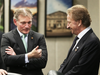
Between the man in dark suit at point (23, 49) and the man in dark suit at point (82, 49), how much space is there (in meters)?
0.57

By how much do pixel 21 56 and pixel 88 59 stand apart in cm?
109

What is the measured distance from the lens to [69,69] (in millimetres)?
2555

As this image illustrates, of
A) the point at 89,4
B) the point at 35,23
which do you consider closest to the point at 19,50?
the point at 35,23

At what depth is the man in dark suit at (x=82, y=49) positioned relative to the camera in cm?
241

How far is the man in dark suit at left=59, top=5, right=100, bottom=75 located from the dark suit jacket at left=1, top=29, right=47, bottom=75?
1.87ft

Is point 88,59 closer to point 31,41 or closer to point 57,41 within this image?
point 31,41

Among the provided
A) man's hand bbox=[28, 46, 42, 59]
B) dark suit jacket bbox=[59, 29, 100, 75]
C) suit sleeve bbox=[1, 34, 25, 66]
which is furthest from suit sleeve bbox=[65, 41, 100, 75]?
→ suit sleeve bbox=[1, 34, 25, 66]

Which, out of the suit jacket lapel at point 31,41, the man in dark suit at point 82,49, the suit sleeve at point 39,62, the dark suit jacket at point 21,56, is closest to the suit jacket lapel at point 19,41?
the dark suit jacket at point 21,56

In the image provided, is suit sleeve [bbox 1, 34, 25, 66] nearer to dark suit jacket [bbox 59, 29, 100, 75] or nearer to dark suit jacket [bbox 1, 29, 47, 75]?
dark suit jacket [bbox 1, 29, 47, 75]

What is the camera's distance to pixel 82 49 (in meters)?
2.49

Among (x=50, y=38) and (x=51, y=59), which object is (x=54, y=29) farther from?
(x=51, y=59)

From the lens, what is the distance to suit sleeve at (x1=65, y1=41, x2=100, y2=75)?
7.86ft

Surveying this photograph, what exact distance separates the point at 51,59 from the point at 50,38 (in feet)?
1.92

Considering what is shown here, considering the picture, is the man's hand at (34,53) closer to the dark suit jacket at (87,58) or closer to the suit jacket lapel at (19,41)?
the suit jacket lapel at (19,41)
